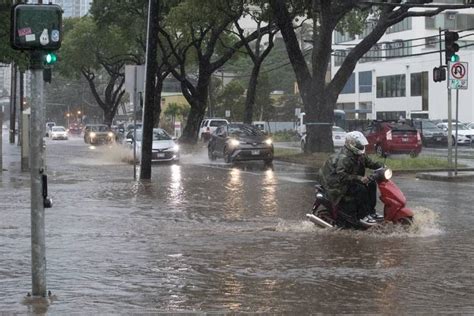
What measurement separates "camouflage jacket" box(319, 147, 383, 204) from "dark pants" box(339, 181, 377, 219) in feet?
0.33

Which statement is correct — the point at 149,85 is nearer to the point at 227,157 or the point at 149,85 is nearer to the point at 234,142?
the point at 234,142

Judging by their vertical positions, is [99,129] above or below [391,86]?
below

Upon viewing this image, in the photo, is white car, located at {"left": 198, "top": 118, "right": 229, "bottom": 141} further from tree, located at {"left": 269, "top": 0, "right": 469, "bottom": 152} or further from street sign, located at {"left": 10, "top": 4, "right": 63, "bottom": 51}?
street sign, located at {"left": 10, "top": 4, "right": 63, "bottom": 51}

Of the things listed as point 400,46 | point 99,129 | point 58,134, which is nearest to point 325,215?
point 99,129

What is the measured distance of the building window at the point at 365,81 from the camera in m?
84.7

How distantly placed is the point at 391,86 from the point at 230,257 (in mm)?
73800

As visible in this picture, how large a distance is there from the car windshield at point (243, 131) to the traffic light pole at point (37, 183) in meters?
21.8

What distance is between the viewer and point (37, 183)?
6805 millimetres

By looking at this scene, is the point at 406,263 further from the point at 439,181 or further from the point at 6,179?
the point at 6,179

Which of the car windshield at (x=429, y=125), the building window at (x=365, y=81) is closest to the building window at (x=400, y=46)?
the building window at (x=365, y=81)

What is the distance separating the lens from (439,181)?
19750 mm

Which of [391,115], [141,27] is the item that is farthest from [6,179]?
[391,115]

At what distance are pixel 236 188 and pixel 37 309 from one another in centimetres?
1153

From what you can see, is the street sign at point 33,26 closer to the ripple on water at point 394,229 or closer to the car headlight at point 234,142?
the ripple on water at point 394,229
